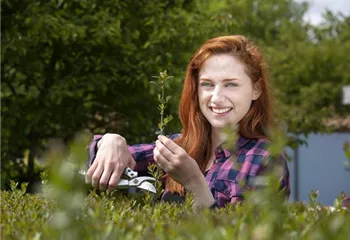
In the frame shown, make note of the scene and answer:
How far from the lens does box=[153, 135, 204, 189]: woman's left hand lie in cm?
253

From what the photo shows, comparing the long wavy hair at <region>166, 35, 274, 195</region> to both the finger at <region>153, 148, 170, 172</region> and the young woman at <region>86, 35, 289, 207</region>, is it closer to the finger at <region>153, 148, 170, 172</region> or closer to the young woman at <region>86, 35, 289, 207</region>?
the young woman at <region>86, 35, 289, 207</region>

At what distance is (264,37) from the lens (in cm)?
3503

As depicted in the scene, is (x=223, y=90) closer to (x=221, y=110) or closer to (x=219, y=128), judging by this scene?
(x=221, y=110)

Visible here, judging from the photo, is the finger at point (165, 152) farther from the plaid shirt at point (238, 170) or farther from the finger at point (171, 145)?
the plaid shirt at point (238, 170)

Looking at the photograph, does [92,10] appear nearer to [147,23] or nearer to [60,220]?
[147,23]

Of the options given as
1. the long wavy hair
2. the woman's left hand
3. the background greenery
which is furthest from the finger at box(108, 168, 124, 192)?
the background greenery

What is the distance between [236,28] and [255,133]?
4.68 m

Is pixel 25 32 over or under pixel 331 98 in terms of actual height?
over

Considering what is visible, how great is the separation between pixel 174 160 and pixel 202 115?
2.78ft

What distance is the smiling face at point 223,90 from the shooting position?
315cm

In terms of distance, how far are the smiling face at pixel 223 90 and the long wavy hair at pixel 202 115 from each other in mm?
47

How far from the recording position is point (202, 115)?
3.36 meters

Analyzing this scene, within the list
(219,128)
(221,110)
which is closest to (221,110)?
(221,110)

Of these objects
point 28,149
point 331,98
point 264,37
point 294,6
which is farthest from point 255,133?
point 294,6
